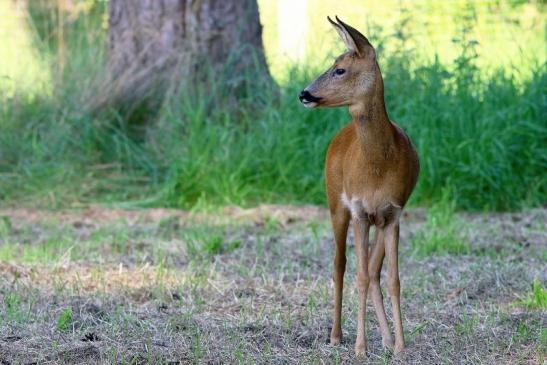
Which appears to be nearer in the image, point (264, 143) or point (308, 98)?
point (308, 98)

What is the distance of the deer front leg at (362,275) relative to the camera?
15.1 feet

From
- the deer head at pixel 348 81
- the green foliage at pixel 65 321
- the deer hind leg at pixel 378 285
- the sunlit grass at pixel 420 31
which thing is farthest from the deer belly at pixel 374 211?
the sunlit grass at pixel 420 31

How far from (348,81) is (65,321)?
1.71 m

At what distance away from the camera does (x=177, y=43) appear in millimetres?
9352

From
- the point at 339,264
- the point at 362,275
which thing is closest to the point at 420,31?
the point at 339,264

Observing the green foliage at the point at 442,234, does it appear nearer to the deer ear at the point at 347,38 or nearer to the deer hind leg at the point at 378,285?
the deer hind leg at the point at 378,285

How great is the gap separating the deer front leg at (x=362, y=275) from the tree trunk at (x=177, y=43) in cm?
473

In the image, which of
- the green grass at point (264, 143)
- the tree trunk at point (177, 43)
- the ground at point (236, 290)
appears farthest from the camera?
the tree trunk at point (177, 43)

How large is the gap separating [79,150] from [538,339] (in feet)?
17.6

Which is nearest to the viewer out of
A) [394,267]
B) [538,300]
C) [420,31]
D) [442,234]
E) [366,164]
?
[366,164]

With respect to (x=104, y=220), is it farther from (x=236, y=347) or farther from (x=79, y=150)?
(x=236, y=347)

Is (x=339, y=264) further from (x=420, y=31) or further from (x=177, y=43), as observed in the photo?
(x=420, y=31)

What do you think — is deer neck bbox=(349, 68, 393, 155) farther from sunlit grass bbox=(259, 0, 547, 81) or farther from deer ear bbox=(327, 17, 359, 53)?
sunlit grass bbox=(259, 0, 547, 81)

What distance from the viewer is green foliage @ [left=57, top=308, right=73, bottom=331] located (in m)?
4.88
